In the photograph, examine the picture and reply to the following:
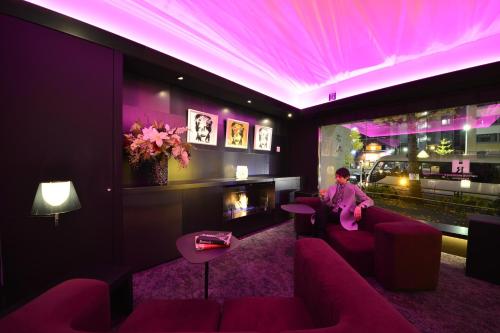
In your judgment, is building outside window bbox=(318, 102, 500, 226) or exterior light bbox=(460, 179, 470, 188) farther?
exterior light bbox=(460, 179, 470, 188)

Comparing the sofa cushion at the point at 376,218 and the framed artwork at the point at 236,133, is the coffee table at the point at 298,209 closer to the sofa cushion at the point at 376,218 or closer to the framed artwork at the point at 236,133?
the sofa cushion at the point at 376,218

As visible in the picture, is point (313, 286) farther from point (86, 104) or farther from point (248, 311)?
point (86, 104)

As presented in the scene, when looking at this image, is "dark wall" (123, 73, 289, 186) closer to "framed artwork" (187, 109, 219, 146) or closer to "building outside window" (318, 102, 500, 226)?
"framed artwork" (187, 109, 219, 146)

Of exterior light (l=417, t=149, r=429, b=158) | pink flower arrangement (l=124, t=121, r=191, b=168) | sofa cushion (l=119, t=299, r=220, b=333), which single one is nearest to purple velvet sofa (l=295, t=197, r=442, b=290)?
sofa cushion (l=119, t=299, r=220, b=333)

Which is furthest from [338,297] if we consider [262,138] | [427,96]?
[262,138]

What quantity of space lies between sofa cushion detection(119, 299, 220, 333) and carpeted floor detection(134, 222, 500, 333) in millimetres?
942

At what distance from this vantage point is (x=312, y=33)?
2725 mm

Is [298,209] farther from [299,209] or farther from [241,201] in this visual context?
[241,201]

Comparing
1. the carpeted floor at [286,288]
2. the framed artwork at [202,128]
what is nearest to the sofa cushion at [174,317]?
the carpeted floor at [286,288]

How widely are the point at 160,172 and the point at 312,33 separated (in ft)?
9.34

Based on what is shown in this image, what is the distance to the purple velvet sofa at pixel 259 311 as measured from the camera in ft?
2.48

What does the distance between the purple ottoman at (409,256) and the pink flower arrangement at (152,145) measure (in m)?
2.68

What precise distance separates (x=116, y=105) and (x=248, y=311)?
8.21ft

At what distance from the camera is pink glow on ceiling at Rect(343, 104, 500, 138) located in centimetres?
324
